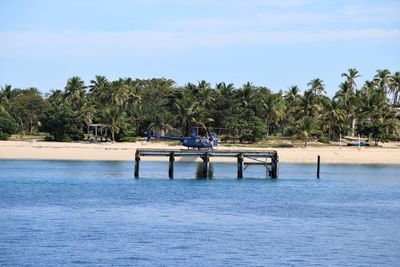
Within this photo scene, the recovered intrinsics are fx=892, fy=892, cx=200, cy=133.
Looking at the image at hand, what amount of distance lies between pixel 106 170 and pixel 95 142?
2308 cm

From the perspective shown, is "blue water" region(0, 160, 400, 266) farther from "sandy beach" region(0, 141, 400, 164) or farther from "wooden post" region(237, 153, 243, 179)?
"sandy beach" region(0, 141, 400, 164)

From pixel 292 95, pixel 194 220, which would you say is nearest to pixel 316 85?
pixel 292 95

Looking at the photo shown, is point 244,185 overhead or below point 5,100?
below

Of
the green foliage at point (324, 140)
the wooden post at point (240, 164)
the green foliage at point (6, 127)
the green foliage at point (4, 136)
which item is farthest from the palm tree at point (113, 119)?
the wooden post at point (240, 164)

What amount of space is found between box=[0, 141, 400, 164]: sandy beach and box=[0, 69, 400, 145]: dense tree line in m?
5.05

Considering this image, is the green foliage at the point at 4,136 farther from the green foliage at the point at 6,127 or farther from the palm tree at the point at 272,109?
the palm tree at the point at 272,109

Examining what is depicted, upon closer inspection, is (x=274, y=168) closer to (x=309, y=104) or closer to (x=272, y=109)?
(x=272, y=109)

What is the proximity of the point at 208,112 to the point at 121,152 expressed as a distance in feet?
69.4

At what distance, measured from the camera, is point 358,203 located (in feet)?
178

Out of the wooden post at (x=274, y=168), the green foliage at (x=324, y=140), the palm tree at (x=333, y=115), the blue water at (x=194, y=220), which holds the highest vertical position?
the palm tree at (x=333, y=115)

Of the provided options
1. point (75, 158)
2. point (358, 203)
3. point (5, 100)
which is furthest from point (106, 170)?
point (5, 100)

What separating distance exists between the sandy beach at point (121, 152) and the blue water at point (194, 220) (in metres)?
16.8

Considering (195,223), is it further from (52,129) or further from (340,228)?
(52,129)

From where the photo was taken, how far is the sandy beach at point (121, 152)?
91562mm
